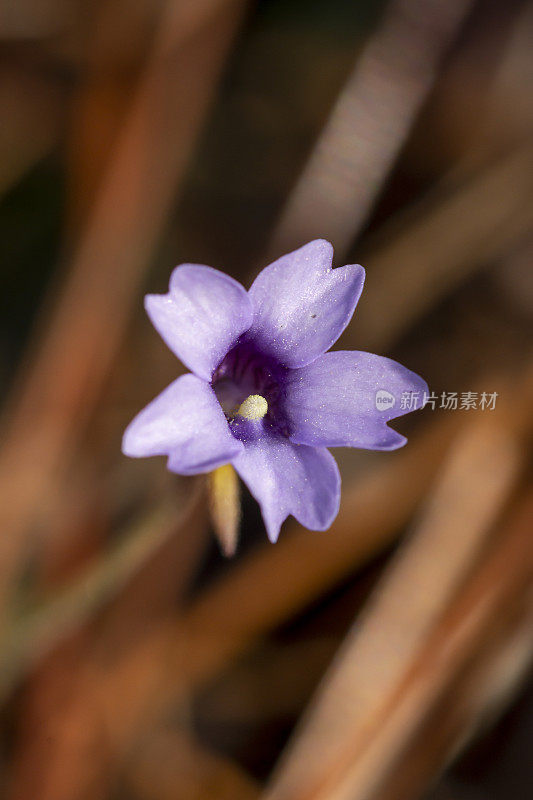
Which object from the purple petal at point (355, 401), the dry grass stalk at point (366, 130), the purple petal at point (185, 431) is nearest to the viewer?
the purple petal at point (185, 431)

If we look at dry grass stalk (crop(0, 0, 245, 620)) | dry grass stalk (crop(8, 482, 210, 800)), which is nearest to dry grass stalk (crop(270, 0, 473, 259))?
dry grass stalk (crop(0, 0, 245, 620))

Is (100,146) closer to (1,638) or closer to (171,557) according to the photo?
(171,557)

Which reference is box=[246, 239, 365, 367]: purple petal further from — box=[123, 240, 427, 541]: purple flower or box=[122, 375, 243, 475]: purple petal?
box=[122, 375, 243, 475]: purple petal

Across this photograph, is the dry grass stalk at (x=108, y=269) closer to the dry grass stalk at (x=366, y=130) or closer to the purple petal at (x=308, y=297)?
the dry grass stalk at (x=366, y=130)

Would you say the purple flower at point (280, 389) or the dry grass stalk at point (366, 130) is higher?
the dry grass stalk at point (366, 130)

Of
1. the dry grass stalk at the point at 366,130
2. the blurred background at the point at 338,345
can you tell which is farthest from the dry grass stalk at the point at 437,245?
the dry grass stalk at the point at 366,130

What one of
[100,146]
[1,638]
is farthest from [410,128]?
[1,638]
